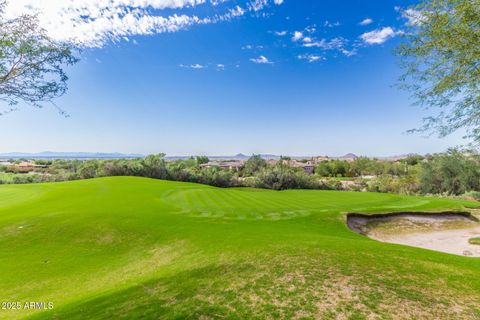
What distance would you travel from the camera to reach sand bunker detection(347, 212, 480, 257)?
1480cm

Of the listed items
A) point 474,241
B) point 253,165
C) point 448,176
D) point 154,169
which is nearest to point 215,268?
point 474,241

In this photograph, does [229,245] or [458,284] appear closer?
[458,284]

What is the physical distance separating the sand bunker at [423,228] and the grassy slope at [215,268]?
2.10 m

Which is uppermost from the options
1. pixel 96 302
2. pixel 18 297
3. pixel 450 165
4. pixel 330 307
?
pixel 450 165

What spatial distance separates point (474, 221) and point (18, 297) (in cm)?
2892

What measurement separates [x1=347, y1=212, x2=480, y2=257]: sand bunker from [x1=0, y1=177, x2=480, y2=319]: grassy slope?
2105mm

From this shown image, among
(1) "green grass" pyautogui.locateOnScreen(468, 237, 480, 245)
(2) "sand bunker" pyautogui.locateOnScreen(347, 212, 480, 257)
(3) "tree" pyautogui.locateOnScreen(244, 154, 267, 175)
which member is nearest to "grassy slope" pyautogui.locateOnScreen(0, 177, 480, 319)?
(2) "sand bunker" pyautogui.locateOnScreen(347, 212, 480, 257)

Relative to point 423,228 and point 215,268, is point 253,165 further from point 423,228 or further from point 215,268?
point 215,268

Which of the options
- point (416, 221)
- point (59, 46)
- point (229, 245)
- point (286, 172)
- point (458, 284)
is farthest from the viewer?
point (286, 172)

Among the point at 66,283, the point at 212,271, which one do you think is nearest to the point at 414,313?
the point at 212,271

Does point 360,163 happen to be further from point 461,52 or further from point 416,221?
point 461,52

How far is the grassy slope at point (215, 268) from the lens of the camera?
518 centimetres

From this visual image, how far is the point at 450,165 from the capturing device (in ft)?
148

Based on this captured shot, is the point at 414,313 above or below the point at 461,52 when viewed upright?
below
